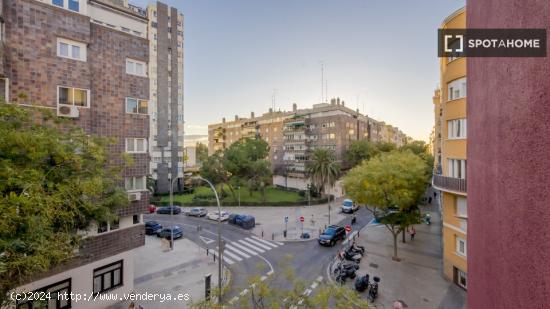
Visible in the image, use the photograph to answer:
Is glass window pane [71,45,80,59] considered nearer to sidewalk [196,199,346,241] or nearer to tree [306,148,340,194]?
sidewalk [196,199,346,241]

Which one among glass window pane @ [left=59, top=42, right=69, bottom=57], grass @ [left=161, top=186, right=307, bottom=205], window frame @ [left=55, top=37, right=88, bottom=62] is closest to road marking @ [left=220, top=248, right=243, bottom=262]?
window frame @ [left=55, top=37, right=88, bottom=62]

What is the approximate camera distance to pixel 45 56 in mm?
12219

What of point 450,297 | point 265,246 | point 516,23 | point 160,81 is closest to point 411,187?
point 450,297

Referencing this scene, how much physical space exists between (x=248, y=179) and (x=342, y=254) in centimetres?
2551

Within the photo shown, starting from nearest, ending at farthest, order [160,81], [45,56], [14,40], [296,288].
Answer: [296,288] → [14,40] → [45,56] → [160,81]

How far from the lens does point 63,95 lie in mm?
12859

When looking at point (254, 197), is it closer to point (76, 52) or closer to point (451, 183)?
point (451, 183)

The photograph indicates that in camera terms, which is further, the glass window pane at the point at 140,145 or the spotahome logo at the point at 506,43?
the glass window pane at the point at 140,145

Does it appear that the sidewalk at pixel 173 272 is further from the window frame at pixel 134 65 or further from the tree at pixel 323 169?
the tree at pixel 323 169

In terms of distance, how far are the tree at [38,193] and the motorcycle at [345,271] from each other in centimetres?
1502

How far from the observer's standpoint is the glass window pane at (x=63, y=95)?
12.8m

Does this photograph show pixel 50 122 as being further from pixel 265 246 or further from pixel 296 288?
pixel 265 246

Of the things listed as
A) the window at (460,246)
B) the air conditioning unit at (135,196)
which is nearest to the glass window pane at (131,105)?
the air conditioning unit at (135,196)

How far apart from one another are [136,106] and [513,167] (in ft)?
56.2
